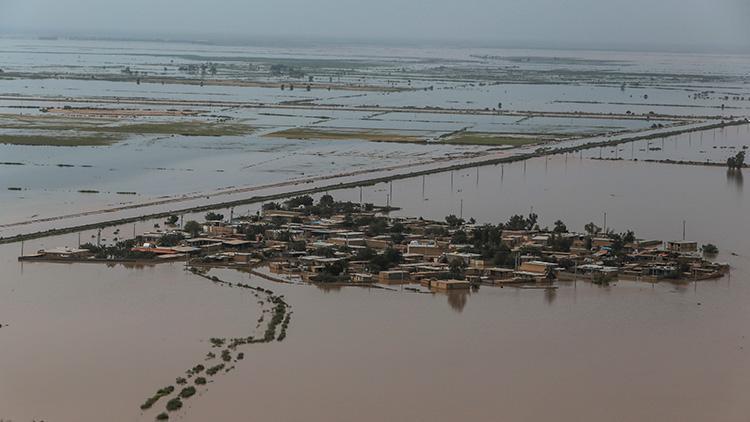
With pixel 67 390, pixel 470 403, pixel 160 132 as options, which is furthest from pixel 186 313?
pixel 160 132

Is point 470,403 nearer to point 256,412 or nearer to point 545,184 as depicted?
point 256,412

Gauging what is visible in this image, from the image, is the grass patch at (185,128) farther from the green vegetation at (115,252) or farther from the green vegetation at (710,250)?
the green vegetation at (710,250)

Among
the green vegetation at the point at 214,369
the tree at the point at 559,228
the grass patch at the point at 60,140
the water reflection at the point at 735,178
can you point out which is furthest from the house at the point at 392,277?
the grass patch at the point at 60,140

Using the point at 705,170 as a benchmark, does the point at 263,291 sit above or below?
below

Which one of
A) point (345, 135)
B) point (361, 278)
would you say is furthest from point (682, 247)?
point (345, 135)

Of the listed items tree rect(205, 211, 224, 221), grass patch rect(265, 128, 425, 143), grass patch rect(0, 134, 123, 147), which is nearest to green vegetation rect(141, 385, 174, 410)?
tree rect(205, 211, 224, 221)

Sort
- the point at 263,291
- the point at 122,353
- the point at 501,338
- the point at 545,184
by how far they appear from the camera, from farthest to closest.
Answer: the point at 545,184 → the point at 263,291 → the point at 501,338 → the point at 122,353

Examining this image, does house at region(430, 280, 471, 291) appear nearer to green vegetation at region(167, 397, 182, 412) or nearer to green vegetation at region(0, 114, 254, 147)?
green vegetation at region(167, 397, 182, 412)
